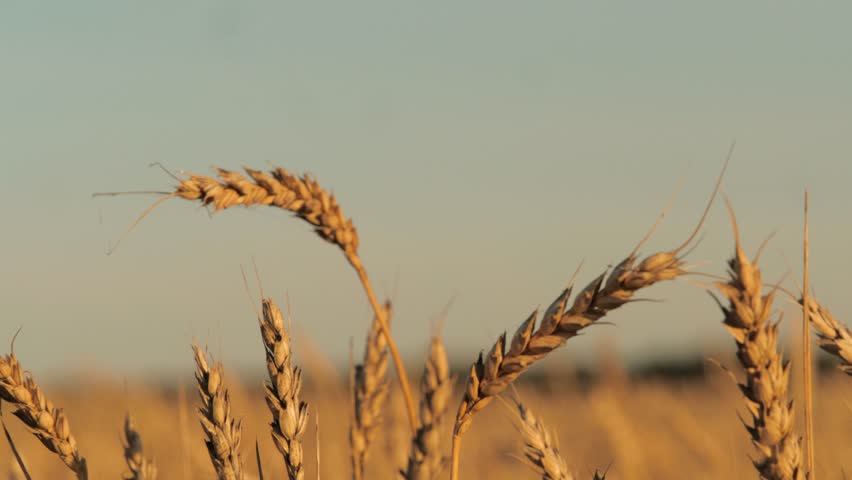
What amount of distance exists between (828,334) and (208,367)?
1220mm

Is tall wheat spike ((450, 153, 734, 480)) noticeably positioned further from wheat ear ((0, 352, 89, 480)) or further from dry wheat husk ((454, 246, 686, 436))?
wheat ear ((0, 352, 89, 480))

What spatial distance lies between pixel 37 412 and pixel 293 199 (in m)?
0.66

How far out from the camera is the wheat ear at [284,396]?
77.5 inches

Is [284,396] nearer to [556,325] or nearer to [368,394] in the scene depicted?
[556,325]

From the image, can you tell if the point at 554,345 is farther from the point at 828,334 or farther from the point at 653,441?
the point at 653,441

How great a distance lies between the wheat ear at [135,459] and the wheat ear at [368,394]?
74 centimetres

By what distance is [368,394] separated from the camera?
270 cm

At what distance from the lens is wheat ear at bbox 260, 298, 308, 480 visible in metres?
1.97

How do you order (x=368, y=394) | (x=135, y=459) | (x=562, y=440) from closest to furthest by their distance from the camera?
(x=135, y=459)
(x=368, y=394)
(x=562, y=440)

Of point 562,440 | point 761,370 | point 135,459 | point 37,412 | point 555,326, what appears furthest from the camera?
point 562,440

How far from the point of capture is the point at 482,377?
5.95 ft

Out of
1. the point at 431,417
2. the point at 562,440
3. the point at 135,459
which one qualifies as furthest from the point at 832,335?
the point at 562,440

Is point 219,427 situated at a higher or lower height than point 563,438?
higher


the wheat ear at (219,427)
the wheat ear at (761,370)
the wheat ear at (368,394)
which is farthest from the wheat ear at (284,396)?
the wheat ear at (761,370)
